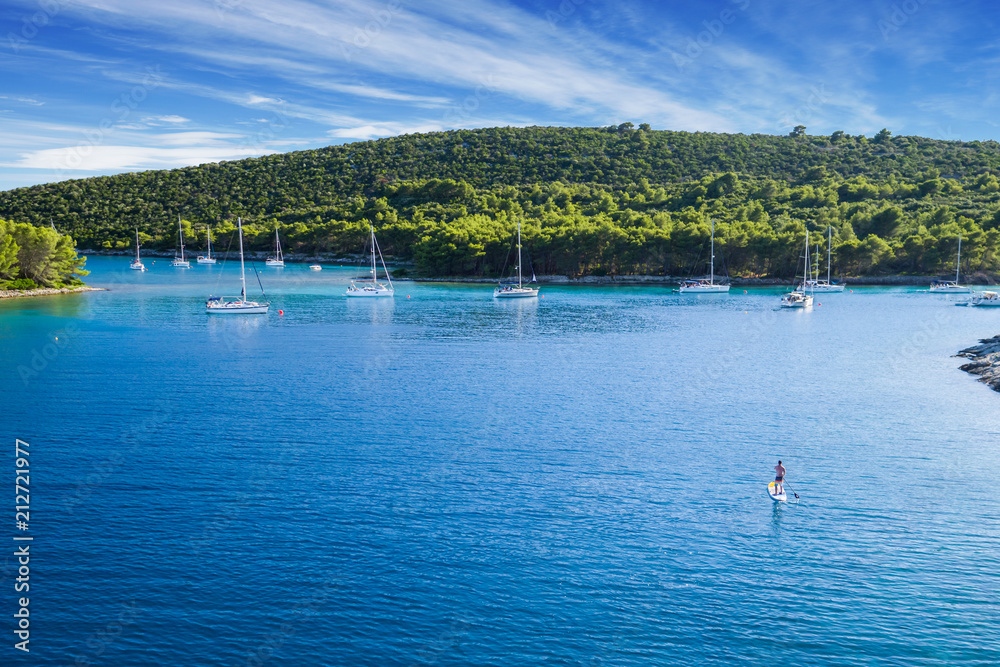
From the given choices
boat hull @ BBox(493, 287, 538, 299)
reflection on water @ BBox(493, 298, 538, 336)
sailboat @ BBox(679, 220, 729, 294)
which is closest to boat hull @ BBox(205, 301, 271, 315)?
reflection on water @ BBox(493, 298, 538, 336)

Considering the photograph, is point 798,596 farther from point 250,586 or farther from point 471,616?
point 250,586

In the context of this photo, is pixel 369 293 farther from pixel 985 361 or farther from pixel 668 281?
pixel 985 361

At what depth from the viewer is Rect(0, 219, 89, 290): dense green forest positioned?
3125 inches

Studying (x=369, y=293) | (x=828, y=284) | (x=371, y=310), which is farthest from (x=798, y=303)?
(x=369, y=293)

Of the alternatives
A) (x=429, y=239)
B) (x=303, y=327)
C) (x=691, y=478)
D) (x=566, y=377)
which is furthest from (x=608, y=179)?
(x=691, y=478)

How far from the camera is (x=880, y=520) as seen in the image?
19953 mm

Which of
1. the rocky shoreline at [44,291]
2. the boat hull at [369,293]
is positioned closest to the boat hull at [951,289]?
the boat hull at [369,293]

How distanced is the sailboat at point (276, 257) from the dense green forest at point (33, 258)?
49.4 m

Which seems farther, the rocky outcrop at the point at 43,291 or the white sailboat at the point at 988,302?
the rocky outcrop at the point at 43,291

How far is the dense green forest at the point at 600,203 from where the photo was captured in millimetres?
110375

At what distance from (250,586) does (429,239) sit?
10358cm

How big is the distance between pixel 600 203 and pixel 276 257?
6748 cm

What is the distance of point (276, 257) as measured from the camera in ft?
494

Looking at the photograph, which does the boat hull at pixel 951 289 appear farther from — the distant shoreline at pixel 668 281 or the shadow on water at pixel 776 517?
the shadow on water at pixel 776 517
